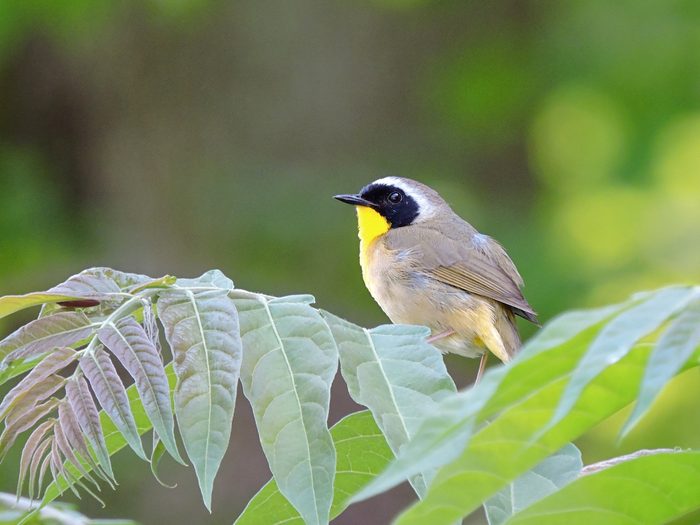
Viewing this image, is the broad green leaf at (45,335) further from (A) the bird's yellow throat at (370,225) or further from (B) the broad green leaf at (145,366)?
(A) the bird's yellow throat at (370,225)

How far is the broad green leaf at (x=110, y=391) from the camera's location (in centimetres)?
153

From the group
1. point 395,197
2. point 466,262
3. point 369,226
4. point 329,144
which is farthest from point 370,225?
point 329,144

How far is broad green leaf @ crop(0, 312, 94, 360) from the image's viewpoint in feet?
5.53

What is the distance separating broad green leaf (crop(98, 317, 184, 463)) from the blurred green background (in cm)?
564

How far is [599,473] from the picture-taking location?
1.25m

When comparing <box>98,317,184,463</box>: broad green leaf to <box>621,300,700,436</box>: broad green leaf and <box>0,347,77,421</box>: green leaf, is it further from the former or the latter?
<box>621,300,700,436</box>: broad green leaf

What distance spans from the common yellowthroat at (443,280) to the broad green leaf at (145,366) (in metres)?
2.43

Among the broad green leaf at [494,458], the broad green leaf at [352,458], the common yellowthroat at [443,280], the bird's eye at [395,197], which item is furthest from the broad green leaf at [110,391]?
the bird's eye at [395,197]

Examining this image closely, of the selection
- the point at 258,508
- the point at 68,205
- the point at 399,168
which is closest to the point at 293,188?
the point at 399,168

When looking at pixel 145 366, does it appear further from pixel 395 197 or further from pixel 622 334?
pixel 395 197

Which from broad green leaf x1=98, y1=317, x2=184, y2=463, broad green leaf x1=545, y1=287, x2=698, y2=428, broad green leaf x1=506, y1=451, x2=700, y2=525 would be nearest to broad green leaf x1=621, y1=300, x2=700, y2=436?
broad green leaf x1=545, y1=287, x2=698, y2=428

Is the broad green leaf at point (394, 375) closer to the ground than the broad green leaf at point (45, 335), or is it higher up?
closer to the ground

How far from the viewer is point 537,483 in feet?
5.52

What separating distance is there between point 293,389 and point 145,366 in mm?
236
